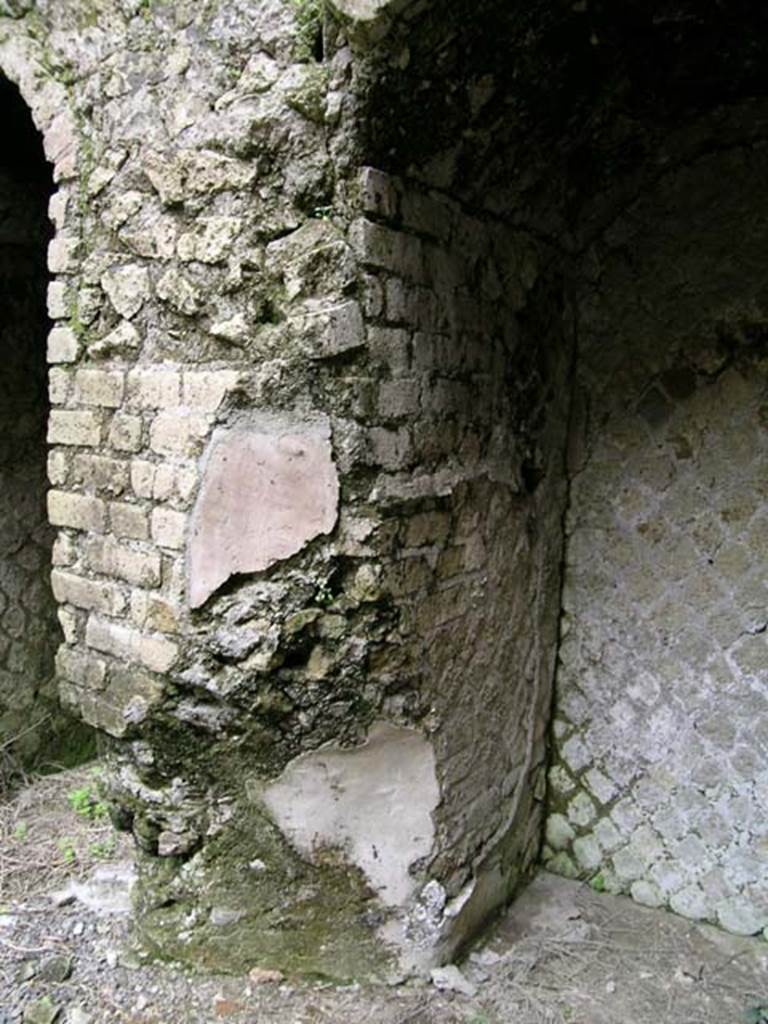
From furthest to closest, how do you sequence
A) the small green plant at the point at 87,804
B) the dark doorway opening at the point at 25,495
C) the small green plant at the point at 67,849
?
the dark doorway opening at the point at 25,495, the small green plant at the point at 87,804, the small green plant at the point at 67,849

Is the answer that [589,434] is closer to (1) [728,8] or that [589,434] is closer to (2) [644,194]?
(2) [644,194]

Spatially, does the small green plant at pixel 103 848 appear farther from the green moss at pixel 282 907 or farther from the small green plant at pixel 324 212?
the small green plant at pixel 324 212

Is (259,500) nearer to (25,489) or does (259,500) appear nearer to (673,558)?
(673,558)

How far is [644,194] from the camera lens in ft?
7.48

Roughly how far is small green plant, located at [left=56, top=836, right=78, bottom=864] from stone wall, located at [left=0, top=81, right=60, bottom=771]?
554 millimetres

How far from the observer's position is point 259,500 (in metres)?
1.79

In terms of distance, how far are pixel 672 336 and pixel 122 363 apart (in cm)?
145

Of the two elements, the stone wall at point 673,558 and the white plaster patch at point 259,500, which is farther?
the stone wall at point 673,558

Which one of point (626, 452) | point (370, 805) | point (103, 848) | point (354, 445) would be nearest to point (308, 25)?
point (354, 445)

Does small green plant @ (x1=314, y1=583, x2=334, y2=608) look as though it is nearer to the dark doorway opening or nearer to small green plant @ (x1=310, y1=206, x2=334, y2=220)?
small green plant @ (x1=310, y1=206, x2=334, y2=220)

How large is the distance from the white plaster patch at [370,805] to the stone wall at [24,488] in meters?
1.69

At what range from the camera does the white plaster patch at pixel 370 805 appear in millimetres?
1954

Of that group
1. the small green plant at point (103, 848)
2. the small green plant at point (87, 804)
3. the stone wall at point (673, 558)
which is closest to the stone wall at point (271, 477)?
the stone wall at point (673, 558)

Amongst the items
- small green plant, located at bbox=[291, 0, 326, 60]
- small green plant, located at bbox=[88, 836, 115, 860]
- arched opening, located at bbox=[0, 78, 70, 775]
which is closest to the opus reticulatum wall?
small green plant, located at bbox=[291, 0, 326, 60]
